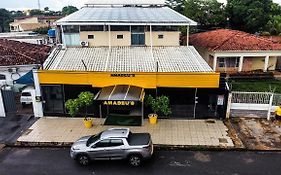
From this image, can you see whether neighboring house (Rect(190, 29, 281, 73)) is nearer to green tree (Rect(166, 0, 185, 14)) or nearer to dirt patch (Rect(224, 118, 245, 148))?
dirt patch (Rect(224, 118, 245, 148))

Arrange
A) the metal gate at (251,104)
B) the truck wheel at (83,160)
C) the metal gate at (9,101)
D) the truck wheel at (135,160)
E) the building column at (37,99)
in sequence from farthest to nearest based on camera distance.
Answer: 1. the metal gate at (9,101)
2. the building column at (37,99)
3. the metal gate at (251,104)
4. the truck wheel at (83,160)
5. the truck wheel at (135,160)

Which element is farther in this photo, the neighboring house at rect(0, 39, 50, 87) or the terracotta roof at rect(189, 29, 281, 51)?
the terracotta roof at rect(189, 29, 281, 51)

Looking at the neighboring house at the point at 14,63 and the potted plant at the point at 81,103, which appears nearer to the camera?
the potted plant at the point at 81,103

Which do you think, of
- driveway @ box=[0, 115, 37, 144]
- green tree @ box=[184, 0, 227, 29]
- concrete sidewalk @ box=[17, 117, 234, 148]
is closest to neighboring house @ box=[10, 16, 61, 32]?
green tree @ box=[184, 0, 227, 29]

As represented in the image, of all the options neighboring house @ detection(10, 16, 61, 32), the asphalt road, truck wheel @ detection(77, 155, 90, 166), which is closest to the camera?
the asphalt road

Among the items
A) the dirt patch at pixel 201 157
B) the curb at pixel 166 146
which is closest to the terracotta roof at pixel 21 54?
the curb at pixel 166 146

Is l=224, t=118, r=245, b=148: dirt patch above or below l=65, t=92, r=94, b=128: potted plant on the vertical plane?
below

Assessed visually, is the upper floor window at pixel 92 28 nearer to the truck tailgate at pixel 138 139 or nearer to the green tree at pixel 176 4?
the truck tailgate at pixel 138 139

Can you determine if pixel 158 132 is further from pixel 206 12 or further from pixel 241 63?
pixel 206 12
